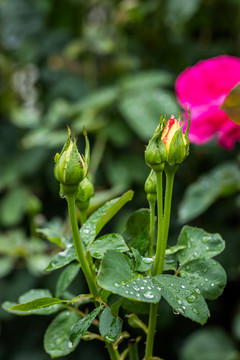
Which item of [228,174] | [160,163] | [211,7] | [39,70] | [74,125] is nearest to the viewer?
[160,163]

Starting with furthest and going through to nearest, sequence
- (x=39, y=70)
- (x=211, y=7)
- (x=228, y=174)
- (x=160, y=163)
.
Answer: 1. (x=39, y=70)
2. (x=211, y=7)
3. (x=228, y=174)
4. (x=160, y=163)

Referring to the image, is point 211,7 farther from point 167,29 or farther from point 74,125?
point 74,125

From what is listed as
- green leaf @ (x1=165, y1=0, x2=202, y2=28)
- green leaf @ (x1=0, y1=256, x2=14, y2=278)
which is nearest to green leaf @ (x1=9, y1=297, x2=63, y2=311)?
green leaf @ (x1=0, y1=256, x2=14, y2=278)

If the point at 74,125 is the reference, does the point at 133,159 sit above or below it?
below

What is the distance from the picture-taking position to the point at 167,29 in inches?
48.2

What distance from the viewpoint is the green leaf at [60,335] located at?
270 millimetres

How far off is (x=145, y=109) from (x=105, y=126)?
0.11 meters

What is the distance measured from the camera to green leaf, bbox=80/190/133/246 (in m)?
0.25

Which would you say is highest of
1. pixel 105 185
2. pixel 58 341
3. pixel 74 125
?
pixel 58 341

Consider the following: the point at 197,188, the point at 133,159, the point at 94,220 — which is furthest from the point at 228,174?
the point at 94,220

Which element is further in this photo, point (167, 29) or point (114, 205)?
point (167, 29)

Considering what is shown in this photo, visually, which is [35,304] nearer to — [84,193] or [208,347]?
[84,193]

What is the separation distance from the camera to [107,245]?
0.75 feet

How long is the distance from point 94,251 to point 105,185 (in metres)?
0.83
